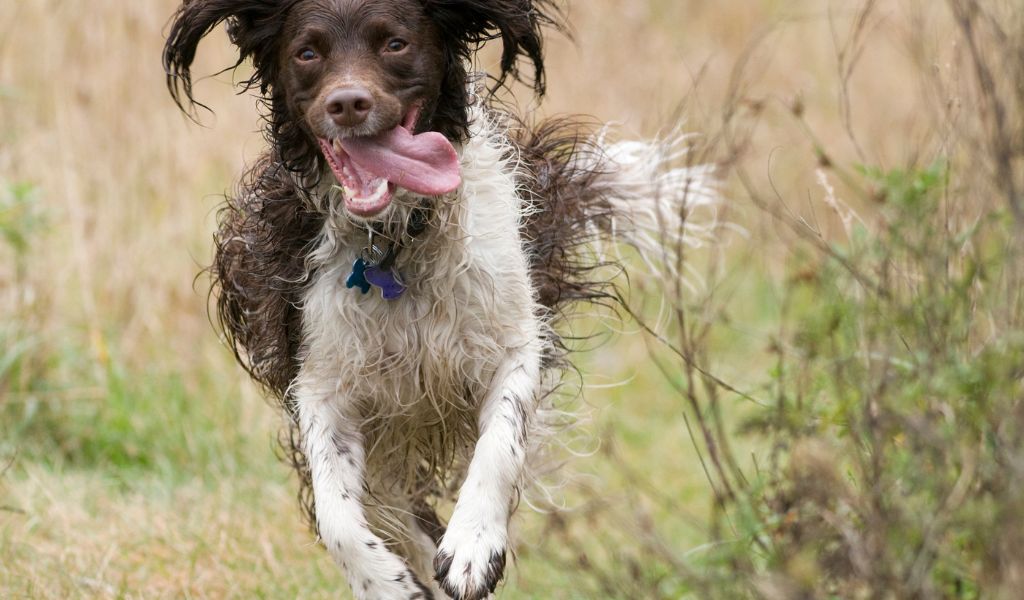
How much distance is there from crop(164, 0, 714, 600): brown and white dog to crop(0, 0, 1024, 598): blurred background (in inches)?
14.2

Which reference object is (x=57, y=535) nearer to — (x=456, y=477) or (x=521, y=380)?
(x=456, y=477)

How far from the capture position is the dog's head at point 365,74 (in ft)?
12.2

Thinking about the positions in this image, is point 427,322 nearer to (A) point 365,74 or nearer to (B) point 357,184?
(B) point 357,184

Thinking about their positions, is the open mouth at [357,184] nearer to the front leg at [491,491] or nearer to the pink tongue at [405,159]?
the pink tongue at [405,159]

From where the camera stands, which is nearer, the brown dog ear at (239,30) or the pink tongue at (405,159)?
the pink tongue at (405,159)

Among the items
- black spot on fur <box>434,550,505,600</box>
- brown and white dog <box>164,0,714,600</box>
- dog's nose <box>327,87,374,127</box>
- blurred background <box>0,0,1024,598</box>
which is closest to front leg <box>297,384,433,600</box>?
brown and white dog <box>164,0,714,600</box>

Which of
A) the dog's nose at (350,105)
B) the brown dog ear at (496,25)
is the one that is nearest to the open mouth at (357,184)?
the dog's nose at (350,105)

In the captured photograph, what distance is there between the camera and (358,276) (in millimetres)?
4051

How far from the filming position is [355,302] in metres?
4.10

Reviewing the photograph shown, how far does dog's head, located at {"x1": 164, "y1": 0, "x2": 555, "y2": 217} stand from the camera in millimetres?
3730

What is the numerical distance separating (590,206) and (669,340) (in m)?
2.80

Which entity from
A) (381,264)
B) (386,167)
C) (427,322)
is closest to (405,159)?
(386,167)

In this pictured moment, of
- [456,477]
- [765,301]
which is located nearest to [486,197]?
[456,477]

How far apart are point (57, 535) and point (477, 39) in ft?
8.02
